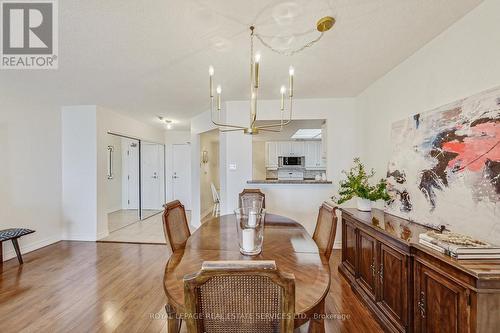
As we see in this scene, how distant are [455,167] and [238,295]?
179cm

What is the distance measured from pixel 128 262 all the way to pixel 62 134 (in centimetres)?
271

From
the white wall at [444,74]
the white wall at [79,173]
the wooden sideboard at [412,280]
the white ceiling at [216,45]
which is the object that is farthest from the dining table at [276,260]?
the white wall at [79,173]

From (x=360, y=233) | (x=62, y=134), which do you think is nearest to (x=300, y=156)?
(x=360, y=233)

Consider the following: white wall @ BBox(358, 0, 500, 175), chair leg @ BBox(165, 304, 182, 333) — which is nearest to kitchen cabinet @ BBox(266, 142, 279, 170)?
white wall @ BBox(358, 0, 500, 175)

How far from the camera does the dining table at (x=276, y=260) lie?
100 centimetres

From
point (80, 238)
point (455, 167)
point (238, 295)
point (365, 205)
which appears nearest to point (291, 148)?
point (365, 205)

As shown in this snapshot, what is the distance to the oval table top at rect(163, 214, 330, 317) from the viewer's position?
1016 mm

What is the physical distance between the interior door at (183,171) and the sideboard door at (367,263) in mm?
5047

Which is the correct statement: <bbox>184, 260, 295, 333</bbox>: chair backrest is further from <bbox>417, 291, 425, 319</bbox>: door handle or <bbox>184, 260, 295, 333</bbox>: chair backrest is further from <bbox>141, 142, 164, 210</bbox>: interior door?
<bbox>141, 142, 164, 210</bbox>: interior door

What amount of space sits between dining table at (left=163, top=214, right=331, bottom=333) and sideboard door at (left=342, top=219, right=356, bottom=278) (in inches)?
28.6

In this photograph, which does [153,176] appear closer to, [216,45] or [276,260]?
[216,45]

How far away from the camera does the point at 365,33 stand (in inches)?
72.9

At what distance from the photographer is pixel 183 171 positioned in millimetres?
6445

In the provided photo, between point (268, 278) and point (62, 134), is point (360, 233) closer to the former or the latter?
point (268, 278)
